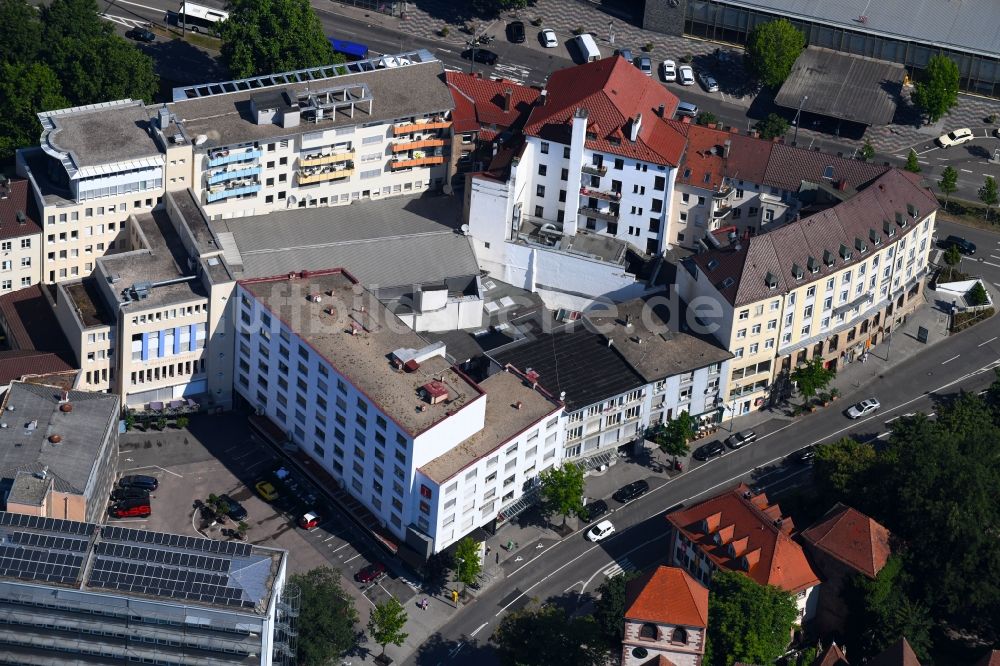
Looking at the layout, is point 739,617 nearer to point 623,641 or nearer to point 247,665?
point 623,641

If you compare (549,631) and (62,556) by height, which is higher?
(62,556)

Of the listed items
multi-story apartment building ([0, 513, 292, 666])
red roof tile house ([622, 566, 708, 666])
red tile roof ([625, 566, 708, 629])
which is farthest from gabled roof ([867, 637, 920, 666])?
multi-story apartment building ([0, 513, 292, 666])

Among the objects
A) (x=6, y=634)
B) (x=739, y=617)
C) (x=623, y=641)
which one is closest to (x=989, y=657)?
(x=739, y=617)

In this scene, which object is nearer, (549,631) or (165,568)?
(165,568)

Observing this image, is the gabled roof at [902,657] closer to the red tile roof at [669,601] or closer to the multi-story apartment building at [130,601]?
the red tile roof at [669,601]

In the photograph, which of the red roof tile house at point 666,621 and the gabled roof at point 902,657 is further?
the gabled roof at point 902,657

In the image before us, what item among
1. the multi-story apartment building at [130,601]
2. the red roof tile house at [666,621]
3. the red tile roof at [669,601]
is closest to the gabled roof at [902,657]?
the red roof tile house at [666,621]
